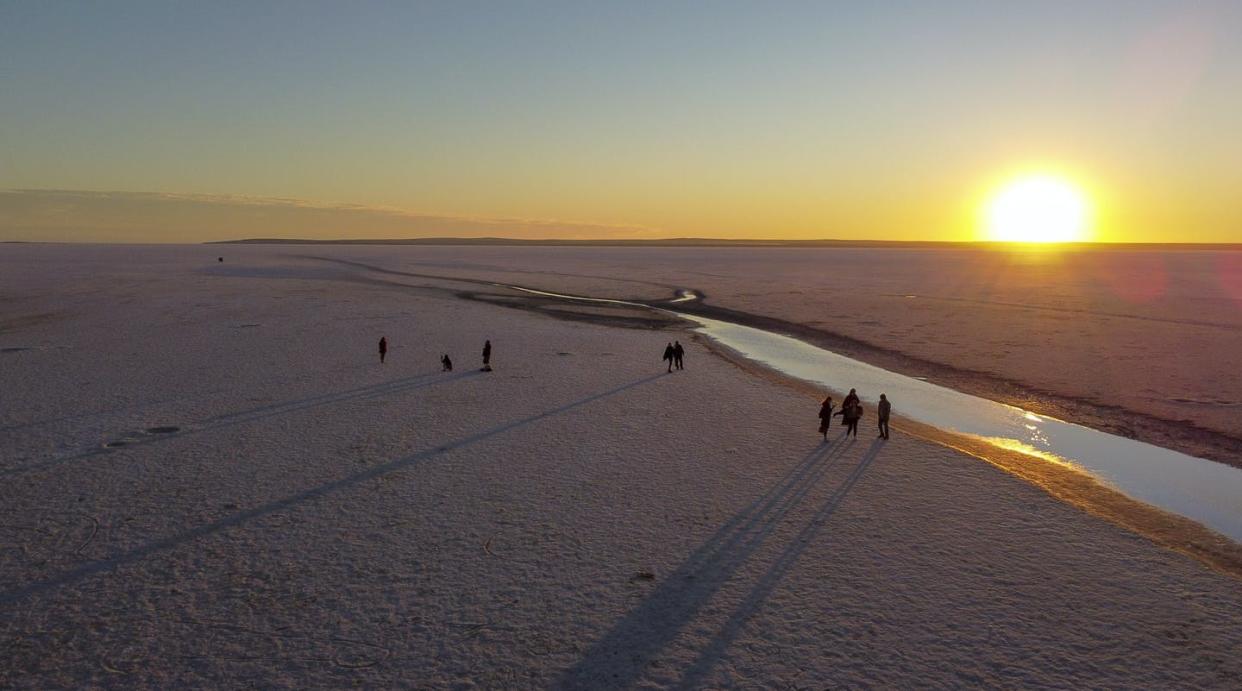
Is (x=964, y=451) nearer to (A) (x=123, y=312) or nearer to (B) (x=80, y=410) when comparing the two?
(B) (x=80, y=410)

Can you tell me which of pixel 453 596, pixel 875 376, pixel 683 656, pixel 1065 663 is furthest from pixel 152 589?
pixel 875 376

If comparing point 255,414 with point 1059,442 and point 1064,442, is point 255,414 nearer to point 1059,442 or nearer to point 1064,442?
point 1059,442

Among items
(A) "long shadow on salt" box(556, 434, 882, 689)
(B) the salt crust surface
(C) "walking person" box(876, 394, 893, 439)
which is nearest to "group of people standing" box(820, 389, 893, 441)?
(C) "walking person" box(876, 394, 893, 439)

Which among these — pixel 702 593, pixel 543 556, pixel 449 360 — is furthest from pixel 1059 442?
pixel 449 360

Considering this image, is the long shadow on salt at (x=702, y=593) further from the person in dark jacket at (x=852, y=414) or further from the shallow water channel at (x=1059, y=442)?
the shallow water channel at (x=1059, y=442)

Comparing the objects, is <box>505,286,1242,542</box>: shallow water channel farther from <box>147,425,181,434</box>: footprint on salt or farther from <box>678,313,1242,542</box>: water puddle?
<box>147,425,181,434</box>: footprint on salt

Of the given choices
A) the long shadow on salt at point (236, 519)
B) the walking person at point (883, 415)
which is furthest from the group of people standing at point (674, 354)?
the walking person at point (883, 415)
